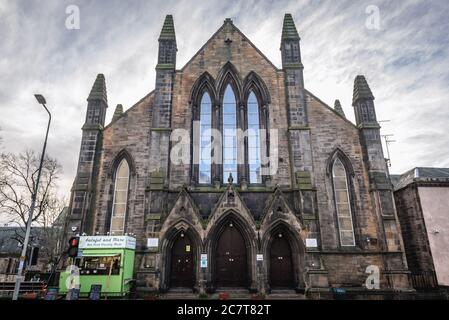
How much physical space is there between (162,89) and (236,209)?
30.3 ft

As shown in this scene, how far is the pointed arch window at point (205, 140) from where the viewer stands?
58.4ft

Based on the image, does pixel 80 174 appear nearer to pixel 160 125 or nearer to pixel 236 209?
pixel 160 125

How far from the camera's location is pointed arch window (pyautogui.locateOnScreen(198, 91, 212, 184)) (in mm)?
17797

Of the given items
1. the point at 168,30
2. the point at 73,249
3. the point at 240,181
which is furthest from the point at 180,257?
the point at 168,30

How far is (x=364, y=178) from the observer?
17.4m

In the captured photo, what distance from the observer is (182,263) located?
15656 millimetres

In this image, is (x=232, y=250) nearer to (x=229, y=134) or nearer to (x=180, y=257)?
(x=180, y=257)

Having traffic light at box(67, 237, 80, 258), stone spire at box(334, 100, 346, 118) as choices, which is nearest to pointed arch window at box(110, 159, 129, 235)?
traffic light at box(67, 237, 80, 258)

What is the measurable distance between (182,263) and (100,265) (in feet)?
13.6

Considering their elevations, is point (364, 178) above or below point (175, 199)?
above

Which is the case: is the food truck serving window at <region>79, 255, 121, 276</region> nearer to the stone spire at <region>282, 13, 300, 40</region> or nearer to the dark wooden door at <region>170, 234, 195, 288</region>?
the dark wooden door at <region>170, 234, 195, 288</region>

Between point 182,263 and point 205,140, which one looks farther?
point 205,140

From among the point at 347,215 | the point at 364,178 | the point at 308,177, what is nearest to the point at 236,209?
the point at 308,177

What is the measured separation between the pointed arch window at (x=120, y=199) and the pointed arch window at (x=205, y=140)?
458cm
